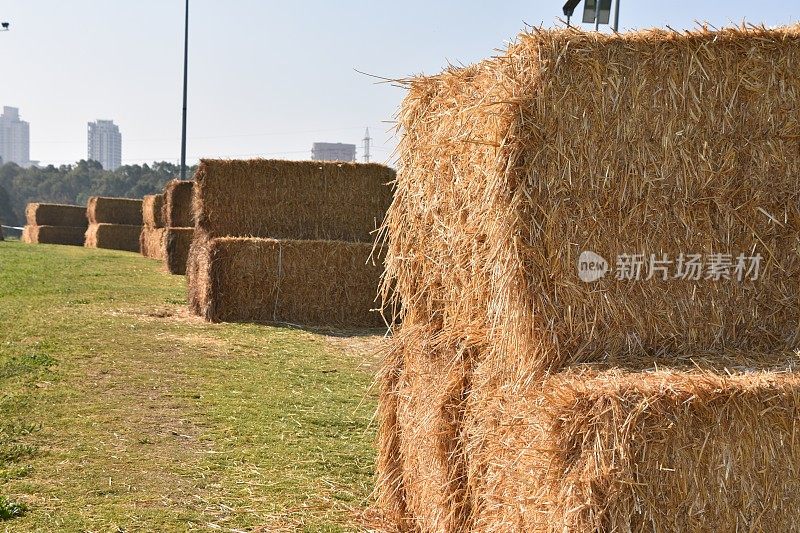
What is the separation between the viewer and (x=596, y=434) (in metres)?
3.52

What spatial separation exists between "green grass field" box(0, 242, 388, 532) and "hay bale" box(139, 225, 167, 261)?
15.9 m

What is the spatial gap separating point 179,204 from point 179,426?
17.8 metres

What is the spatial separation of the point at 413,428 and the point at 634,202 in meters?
1.80

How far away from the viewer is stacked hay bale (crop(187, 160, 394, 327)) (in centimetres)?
1473

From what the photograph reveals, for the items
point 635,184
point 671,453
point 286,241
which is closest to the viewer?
point 671,453

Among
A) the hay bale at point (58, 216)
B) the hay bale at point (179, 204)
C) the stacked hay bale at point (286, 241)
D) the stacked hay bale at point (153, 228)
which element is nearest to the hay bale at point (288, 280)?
the stacked hay bale at point (286, 241)

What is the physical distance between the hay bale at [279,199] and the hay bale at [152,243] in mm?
14000

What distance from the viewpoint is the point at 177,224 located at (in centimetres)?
2452

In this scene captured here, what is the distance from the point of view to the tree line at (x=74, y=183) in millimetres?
77000

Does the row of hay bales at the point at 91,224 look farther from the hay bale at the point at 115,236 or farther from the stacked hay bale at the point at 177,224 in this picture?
the stacked hay bale at the point at 177,224

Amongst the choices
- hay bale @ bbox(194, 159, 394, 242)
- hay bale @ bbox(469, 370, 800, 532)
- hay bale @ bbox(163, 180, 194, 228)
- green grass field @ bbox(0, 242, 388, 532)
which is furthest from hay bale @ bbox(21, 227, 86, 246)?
hay bale @ bbox(469, 370, 800, 532)

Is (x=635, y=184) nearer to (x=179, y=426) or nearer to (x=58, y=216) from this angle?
(x=179, y=426)

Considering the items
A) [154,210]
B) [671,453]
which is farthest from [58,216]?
[671,453]

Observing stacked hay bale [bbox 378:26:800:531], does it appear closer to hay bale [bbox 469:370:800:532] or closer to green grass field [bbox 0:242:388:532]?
hay bale [bbox 469:370:800:532]
